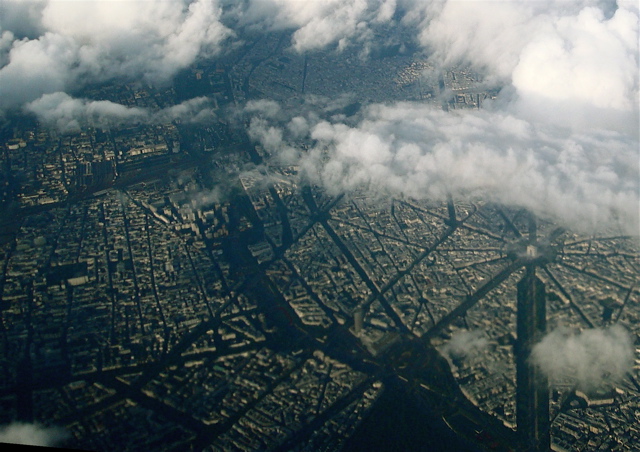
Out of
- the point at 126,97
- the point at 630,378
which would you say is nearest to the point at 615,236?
the point at 630,378

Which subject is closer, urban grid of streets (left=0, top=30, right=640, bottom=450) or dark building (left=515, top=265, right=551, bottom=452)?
dark building (left=515, top=265, right=551, bottom=452)

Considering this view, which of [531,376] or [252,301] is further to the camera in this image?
[252,301]

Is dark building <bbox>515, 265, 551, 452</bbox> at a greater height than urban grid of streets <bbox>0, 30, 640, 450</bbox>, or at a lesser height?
lesser

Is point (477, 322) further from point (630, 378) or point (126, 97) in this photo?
point (126, 97)

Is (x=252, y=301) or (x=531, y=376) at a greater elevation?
(x=252, y=301)

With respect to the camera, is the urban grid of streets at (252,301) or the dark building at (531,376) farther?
the urban grid of streets at (252,301)
